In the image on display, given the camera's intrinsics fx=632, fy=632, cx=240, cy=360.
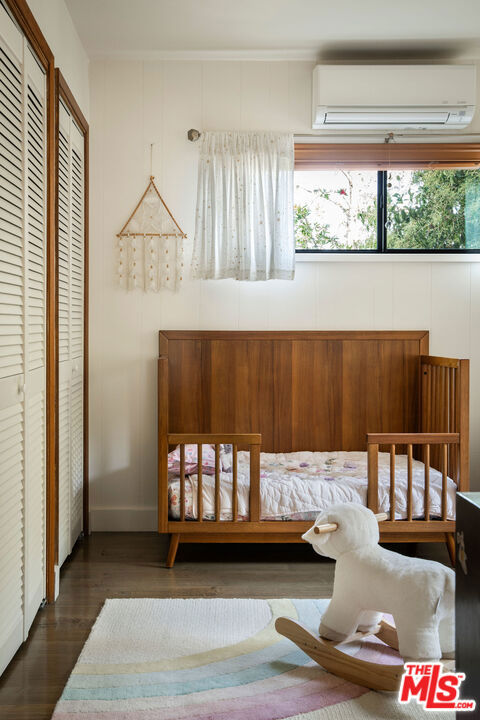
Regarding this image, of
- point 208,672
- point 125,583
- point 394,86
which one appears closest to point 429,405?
point 394,86

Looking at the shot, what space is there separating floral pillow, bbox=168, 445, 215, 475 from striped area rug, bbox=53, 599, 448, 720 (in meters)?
0.69

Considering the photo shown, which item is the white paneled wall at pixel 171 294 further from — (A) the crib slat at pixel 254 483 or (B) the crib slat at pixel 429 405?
(A) the crib slat at pixel 254 483

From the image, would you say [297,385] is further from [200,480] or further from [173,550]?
[173,550]

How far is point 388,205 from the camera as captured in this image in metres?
3.57

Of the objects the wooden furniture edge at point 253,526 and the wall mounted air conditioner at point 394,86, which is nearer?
the wooden furniture edge at point 253,526

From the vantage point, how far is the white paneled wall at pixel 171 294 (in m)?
3.43

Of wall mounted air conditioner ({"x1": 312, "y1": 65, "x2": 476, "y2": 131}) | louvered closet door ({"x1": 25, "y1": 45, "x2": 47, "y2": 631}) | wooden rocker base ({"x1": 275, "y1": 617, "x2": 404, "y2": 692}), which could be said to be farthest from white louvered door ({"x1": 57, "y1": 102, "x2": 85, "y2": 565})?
wall mounted air conditioner ({"x1": 312, "y1": 65, "x2": 476, "y2": 131})

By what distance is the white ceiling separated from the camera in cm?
288

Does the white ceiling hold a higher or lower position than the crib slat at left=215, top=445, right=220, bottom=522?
higher

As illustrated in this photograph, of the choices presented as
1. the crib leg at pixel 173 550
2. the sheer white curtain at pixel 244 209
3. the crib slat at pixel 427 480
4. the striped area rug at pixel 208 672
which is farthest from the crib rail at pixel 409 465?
the sheer white curtain at pixel 244 209

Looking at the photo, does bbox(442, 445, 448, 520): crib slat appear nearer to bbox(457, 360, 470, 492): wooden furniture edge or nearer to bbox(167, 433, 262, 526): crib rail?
bbox(457, 360, 470, 492): wooden furniture edge

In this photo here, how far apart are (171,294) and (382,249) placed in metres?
1.20

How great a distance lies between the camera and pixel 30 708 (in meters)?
1.75

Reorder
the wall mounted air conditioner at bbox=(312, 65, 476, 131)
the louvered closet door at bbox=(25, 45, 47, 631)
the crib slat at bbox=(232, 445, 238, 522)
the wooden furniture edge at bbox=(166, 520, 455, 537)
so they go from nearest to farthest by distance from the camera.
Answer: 1. the louvered closet door at bbox=(25, 45, 47, 631)
2. the crib slat at bbox=(232, 445, 238, 522)
3. the wooden furniture edge at bbox=(166, 520, 455, 537)
4. the wall mounted air conditioner at bbox=(312, 65, 476, 131)
